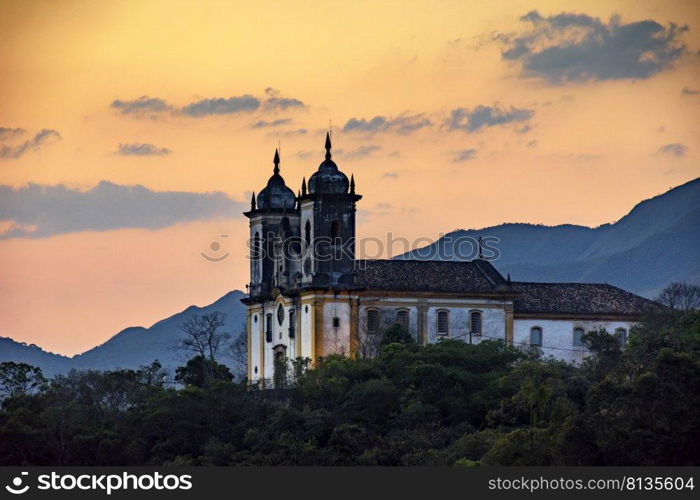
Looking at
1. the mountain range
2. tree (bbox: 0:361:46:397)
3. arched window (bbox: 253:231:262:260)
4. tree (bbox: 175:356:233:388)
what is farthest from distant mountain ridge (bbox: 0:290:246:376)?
tree (bbox: 0:361:46:397)

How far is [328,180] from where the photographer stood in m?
80.1

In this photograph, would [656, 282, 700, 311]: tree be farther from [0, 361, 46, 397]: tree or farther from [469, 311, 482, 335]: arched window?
Answer: [0, 361, 46, 397]: tree

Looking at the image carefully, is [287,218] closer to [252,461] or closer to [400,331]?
[400,331]

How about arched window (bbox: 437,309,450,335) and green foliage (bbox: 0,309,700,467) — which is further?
arched window (bbox: 437,309,450,335)

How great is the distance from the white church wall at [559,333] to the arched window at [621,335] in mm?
277

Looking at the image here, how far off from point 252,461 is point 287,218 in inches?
938

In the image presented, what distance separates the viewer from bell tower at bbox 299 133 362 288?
7950cm

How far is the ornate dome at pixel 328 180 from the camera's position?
80.0 meters

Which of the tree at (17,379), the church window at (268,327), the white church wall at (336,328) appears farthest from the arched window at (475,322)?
the tree at (17,379)

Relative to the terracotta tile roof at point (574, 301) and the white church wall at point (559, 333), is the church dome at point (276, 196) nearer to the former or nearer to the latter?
the terracotta tile roof at point (574, 301)

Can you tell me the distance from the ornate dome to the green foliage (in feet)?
25.9

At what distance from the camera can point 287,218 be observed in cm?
8469

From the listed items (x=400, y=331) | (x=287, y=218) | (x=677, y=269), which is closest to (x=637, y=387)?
(x=400, y=331)

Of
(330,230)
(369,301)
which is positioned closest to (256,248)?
(330,230)
